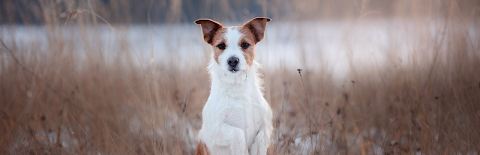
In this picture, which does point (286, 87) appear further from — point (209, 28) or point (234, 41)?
point (209, 28)

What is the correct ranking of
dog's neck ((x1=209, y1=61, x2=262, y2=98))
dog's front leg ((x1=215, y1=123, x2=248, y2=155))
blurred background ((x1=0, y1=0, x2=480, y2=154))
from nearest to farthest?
dog's front leg ((x1=215, y1=123, x2=248, y2=155)) → dog's neck ((x1=209, y1=61, x2=262, y2=98)) → blurred background ((x1=0, y1=0, x2=480, y2=154))

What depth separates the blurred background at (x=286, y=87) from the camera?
2.84 metres

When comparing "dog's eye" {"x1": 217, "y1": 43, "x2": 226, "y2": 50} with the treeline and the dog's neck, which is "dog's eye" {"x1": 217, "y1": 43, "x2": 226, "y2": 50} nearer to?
the dog's neck

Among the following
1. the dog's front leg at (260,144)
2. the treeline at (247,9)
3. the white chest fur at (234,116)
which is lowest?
the dog's front leg at (260,144)

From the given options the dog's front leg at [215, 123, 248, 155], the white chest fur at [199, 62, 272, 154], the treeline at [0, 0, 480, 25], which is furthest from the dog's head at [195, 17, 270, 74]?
the treeline at [0, 0, 480, 25]

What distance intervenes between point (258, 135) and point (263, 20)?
0.82 m

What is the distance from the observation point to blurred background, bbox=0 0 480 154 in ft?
9.33

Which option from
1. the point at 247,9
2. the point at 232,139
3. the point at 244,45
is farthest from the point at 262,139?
the point at 247,9

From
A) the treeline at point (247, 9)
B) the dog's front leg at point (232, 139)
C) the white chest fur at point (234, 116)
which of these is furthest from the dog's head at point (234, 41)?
the treeline at point (247, 9)

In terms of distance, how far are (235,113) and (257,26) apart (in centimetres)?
66

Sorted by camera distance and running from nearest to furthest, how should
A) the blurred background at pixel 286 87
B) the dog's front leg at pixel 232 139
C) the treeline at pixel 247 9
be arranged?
the dog's front leg at pixel 232 139
the blurred background at pixel 286 87
the treeline at pixel 247 9

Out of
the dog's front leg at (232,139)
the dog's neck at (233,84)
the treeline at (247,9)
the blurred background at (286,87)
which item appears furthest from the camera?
the treeline at (247,9)

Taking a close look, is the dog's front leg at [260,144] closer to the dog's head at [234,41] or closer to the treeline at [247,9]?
the dog's head at [234,41]

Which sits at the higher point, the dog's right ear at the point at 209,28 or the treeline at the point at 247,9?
the treeline at the point at 247,9
